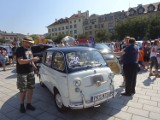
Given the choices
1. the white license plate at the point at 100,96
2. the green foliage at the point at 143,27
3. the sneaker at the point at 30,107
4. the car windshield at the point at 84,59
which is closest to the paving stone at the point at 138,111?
the white license plate at the point at 100,96

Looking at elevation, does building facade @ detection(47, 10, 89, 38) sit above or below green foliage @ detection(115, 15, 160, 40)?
above

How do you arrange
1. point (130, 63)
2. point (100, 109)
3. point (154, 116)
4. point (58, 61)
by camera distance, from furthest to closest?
point (130, 63) < point (58, 61) < point (100, 109) < point (154, 116)

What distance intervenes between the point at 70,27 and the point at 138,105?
90.3 m

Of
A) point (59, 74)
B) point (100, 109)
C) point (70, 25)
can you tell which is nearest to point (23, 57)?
point (59, 74)

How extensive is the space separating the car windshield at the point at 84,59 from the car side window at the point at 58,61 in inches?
7.5

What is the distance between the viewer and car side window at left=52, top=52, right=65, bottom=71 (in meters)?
4.63

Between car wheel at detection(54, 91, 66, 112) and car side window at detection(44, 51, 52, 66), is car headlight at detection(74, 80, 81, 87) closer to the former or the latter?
car wheel at detection(54, 91, 66, 112)

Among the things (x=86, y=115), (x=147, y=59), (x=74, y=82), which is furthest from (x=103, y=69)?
(x=147, y=59)

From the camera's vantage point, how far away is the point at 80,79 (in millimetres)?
4176

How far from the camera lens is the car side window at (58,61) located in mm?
4634

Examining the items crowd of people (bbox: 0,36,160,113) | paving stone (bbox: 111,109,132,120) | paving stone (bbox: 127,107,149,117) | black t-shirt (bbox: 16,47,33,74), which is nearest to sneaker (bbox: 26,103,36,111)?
crowd of people (bbox: 0,36,160,113)

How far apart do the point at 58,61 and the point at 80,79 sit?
1.07m

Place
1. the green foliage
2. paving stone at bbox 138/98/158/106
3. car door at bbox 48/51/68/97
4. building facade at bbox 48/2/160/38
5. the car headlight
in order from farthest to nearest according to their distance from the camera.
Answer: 1. building facade at bbox 48/2/160/38
2. the green foliage
3. paving stone at bbox 138/98/158/106
4. car door at bbox 48/51/68/97
5. the car headlight

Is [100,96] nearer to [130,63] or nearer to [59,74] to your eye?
[59,74]
